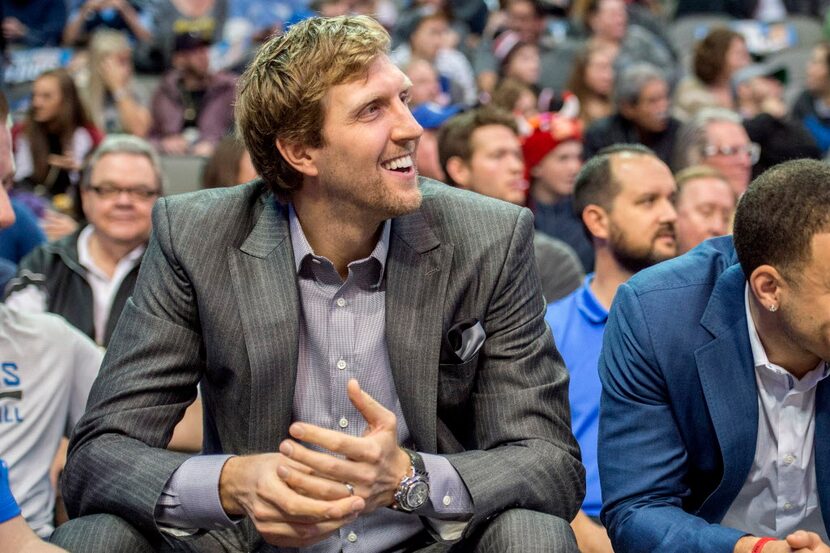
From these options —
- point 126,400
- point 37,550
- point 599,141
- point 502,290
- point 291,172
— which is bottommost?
point 599,141

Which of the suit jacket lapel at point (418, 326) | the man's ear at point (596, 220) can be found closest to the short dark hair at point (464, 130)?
the man's ear at point (596, 220)

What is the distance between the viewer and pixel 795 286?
2.22 meters

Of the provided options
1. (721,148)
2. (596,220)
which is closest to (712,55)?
(721,148)

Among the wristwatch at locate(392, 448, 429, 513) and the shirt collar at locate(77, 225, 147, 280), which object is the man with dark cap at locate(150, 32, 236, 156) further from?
the wristwatch at locate(392, 448, 429, 513)

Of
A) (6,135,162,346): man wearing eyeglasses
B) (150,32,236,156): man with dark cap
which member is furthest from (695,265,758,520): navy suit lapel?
(150,32,236,156): man with dark cap

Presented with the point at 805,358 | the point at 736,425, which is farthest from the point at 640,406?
the point at 805,358

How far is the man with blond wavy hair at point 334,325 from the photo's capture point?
7.43 ft

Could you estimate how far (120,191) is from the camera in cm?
422

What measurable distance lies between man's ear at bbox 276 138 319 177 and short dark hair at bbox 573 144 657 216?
1.78 meters

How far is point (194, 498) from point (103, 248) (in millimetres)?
2290

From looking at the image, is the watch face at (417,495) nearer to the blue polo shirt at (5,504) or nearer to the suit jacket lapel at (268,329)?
the suit jacket lapel at (268,329)

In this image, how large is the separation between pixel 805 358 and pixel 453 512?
0.77 meters

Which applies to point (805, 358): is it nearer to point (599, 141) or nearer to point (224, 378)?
point (224, 378)

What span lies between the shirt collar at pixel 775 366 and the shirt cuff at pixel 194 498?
1.06 metres
